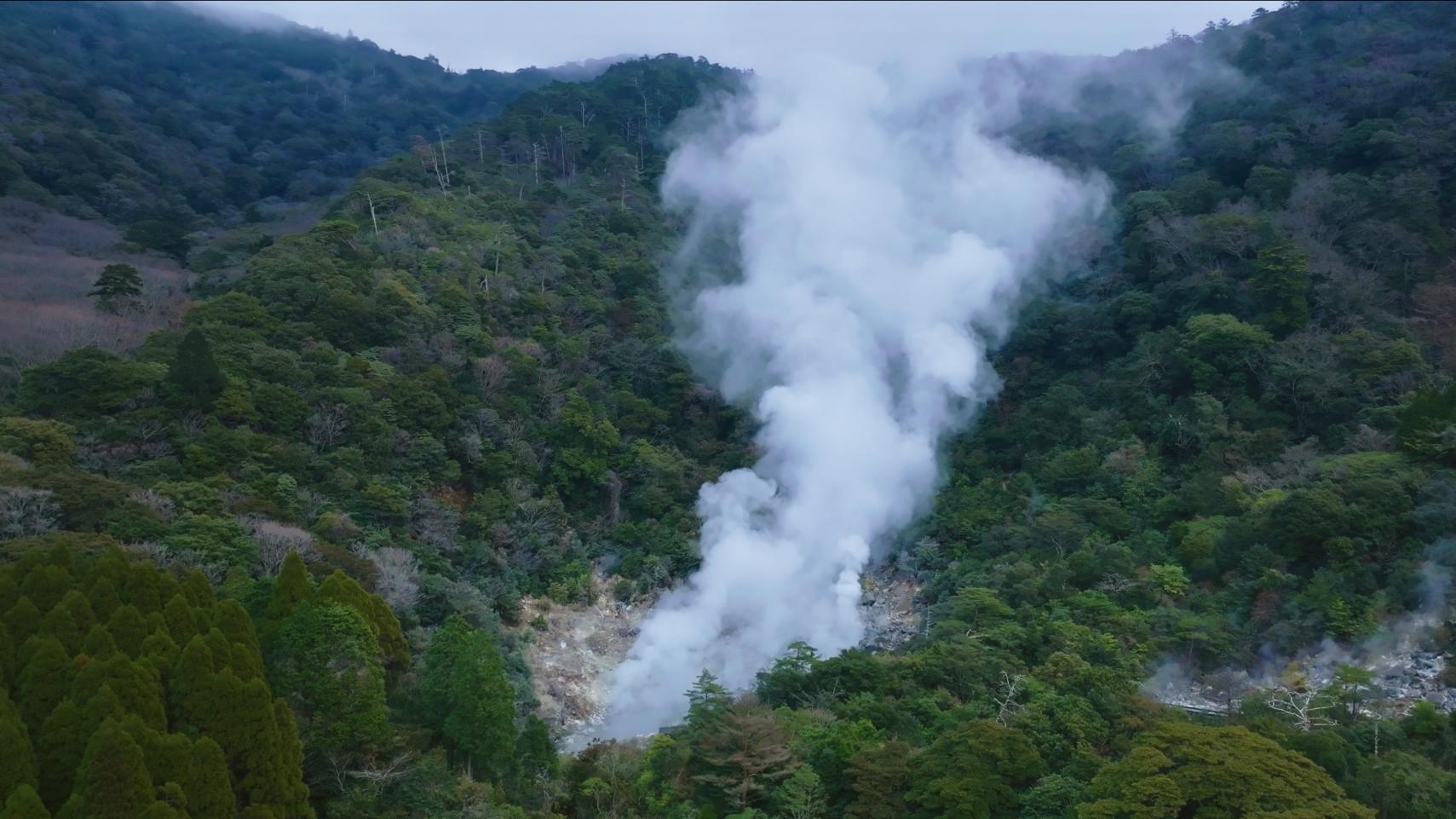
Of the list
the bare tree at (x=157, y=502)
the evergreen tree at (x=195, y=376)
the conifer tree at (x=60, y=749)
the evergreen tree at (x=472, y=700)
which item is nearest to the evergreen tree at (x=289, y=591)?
the evergreen tree at (x=472, y=700)

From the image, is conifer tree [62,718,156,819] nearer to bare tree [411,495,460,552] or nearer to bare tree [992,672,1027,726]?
bare tree [992,672,1027,726]

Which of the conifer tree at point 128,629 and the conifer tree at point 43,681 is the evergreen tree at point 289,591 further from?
the conifer tree at point 43,681

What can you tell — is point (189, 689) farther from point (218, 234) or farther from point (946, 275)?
point (218, 234)

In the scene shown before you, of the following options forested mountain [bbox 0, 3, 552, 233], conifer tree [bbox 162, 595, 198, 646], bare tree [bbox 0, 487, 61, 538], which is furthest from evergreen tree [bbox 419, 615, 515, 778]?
forested mountain [bbox 0, 3, 552, 233]

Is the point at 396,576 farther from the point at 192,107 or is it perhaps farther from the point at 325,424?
the point at 192,107

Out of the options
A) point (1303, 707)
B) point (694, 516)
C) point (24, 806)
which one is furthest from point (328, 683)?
point (694, 516)

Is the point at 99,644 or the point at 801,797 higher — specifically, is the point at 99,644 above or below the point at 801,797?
below

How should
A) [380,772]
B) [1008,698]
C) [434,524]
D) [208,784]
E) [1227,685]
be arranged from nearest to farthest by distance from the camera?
[208,784] < [380,772] < [1008,698] < [1227,685] < [434,524]
